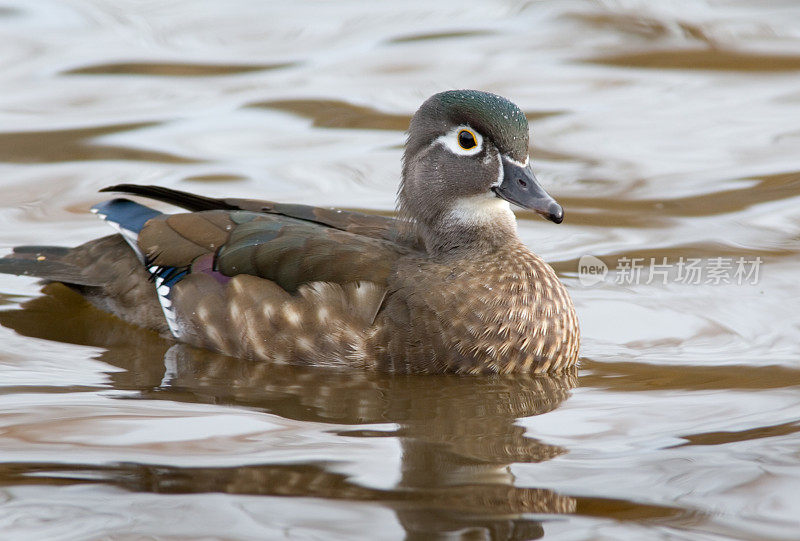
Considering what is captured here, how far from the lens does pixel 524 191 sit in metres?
5.86

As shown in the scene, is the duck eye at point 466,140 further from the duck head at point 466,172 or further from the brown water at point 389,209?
the brown water at point 389,209

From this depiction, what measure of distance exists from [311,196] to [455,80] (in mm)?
2886

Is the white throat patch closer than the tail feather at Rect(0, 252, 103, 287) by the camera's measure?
Yes

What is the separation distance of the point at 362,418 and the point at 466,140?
154 centimetres

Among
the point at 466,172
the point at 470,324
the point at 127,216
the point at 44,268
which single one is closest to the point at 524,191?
the point at 466,172

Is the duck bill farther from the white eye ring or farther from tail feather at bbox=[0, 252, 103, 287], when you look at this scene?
tail feather at bbox=[0, 252, 103, 287]

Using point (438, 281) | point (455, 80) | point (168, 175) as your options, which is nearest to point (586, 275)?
point (438, 281)

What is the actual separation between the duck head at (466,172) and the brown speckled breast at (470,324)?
0.85ft

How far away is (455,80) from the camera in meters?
10.9

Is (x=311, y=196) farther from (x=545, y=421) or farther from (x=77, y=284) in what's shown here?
(x=545, y=421)

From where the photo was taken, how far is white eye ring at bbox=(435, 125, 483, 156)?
6039 millimetres

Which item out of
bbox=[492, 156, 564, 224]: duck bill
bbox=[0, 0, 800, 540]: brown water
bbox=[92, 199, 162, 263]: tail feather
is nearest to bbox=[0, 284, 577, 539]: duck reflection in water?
Result: bbox=[0, 0, 800, 540]: brown water

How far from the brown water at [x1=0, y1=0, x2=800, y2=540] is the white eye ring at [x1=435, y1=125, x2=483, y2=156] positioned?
1.11m
